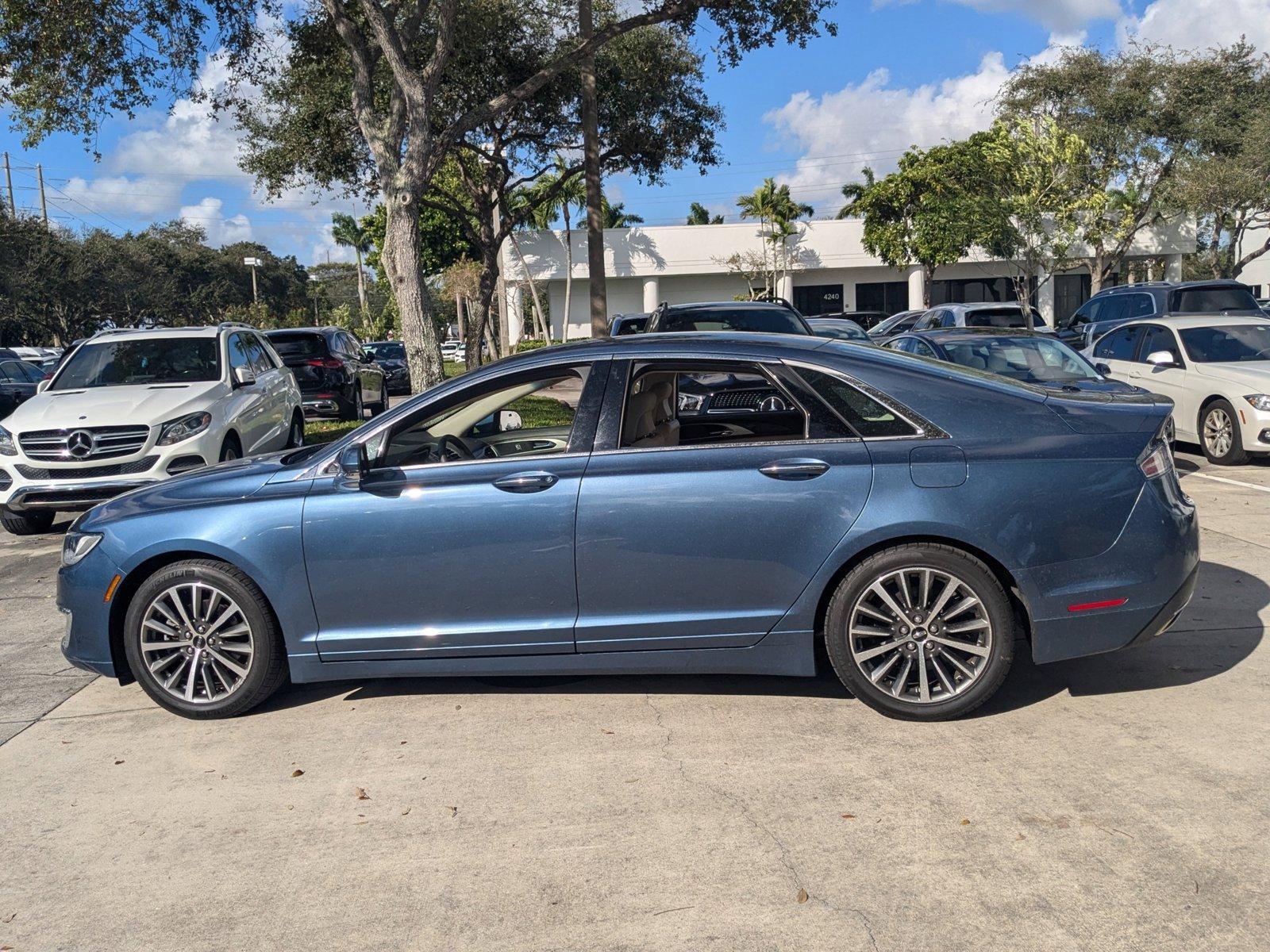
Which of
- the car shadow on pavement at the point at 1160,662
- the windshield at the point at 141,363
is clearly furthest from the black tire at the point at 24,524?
the car shadow on pavement at the point at 1160,662

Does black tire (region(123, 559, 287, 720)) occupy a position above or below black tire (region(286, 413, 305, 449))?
below

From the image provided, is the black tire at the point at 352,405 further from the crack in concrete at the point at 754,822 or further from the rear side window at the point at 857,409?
the rear side window at the point at 857,409

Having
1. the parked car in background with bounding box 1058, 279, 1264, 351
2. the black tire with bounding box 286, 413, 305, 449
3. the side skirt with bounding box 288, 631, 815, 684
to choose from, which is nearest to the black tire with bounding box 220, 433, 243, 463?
the black tire with bounding box 286, 413, 305, 449

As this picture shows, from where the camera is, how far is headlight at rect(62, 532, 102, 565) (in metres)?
5.23

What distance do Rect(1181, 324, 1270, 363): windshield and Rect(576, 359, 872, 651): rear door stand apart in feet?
31.2

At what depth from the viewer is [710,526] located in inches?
184

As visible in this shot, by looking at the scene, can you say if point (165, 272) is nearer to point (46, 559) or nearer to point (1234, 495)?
point (46, 559)

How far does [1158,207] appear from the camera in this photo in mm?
39906

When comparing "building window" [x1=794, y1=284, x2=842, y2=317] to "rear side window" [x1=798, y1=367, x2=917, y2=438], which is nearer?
"rear side window" [x1=798, y1=367, x2=917, y2=438]

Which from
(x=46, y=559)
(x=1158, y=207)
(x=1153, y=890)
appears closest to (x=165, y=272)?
(x=1158, y=207)

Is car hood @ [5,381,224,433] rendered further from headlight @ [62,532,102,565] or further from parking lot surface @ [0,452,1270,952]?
headlight @ [62,532,102,565]

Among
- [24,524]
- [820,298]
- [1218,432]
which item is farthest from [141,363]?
[820,298]

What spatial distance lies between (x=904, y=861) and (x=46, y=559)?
27.7ft

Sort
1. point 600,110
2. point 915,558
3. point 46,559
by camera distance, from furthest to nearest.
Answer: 1. point 600,110
2. point 46,559
3. point 915,558
